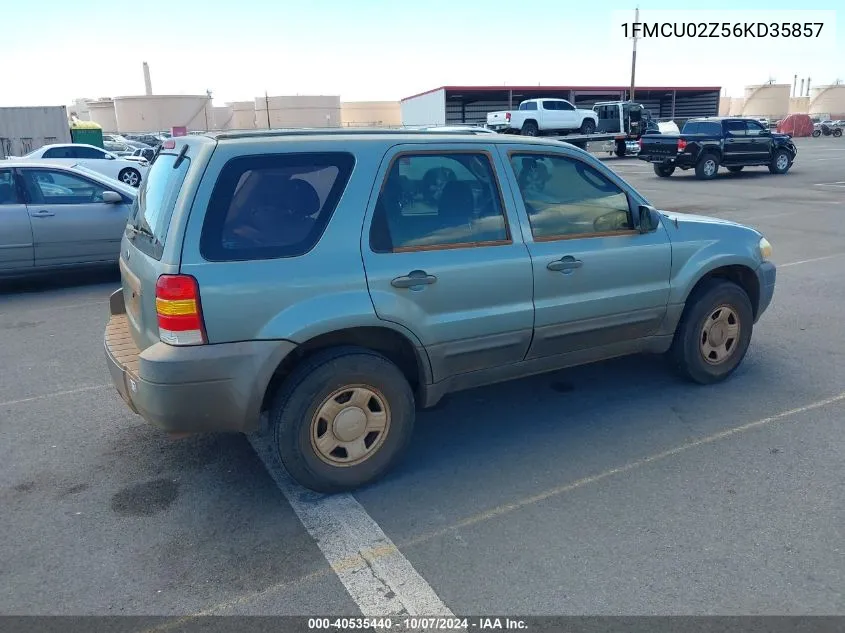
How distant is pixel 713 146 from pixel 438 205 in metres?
20.4

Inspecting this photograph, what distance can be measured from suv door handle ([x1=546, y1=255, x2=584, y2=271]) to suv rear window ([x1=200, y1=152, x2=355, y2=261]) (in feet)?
4.30

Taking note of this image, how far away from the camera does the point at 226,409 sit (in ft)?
11.0

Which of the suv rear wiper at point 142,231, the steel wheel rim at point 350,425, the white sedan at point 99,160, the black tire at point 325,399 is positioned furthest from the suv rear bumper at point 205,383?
the white sedan at point 99,160

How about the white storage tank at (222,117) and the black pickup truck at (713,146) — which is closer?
the black pickup truck at (713,146)

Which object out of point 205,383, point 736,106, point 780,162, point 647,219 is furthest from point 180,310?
point 736,106

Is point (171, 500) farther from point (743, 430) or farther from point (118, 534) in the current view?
point (743, 430)

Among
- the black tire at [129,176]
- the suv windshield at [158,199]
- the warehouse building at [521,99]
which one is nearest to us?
the suv windshield at [158,199]

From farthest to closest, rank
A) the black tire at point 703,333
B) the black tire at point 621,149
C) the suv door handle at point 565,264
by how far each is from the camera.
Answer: the black tire at point 621,149
the black tire at point 703,333
the suv door handle at point 565,264

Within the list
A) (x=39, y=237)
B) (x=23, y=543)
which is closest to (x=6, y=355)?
(x=39, y=237)

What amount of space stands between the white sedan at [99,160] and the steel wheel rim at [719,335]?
17.2m

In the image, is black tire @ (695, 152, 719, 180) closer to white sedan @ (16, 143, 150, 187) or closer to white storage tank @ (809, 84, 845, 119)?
white sedan @ (16, 143, 150, 187)

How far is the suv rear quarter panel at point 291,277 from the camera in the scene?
3.21 meters

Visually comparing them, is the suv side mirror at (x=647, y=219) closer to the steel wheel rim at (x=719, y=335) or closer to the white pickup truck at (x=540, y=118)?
the steel wheel rim at (x=719, y=335)

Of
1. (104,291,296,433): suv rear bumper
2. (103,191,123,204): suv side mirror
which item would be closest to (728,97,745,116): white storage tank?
(103,191,123,204): suv side mirror
